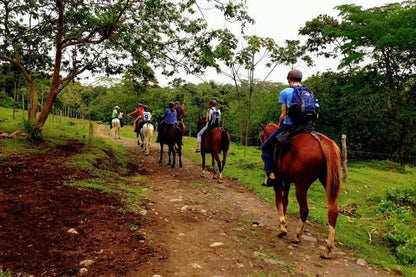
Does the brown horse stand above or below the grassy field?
above

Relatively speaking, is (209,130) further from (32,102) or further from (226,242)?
(32,102)

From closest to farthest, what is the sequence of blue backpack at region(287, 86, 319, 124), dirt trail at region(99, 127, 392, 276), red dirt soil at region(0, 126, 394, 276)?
red dirt soil at region(0, 126, 394, 276), dirt trail at region(99, 127, 392, 276), blue backpack at region(287, 86, 319, 124)

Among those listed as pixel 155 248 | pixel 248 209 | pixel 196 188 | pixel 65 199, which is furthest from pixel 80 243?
pixel 196 188

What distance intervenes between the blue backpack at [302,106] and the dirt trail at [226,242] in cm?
249

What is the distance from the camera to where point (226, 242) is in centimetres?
565

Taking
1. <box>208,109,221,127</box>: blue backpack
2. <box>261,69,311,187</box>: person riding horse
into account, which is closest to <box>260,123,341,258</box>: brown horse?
<box>261,69,311,187</box>: person riding horse

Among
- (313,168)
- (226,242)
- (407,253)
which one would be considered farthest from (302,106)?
(407,253)

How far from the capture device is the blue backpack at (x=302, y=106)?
19.3 feet

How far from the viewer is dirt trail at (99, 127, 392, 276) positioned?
4613mm

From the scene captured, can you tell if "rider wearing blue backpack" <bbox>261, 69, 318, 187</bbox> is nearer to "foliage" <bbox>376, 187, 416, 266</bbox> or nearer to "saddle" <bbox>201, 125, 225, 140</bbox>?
"foliage" <bbox>376, 187, 416, 266</bbox>

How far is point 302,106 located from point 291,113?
26cm

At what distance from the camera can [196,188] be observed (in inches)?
403

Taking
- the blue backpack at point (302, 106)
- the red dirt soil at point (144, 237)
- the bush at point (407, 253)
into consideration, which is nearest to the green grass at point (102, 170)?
the red dirt soil at point (144, 237)

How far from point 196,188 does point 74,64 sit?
920cm
